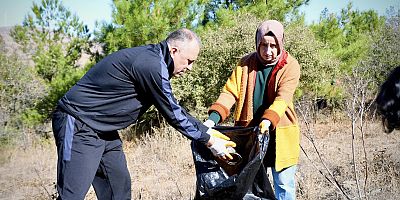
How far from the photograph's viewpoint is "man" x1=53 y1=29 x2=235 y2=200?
254 cm

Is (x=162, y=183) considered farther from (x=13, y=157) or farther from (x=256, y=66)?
(x=13, y=157)

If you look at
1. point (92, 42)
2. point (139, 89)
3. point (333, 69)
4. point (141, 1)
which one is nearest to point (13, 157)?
point (92, 42)

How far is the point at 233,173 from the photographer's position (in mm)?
2836

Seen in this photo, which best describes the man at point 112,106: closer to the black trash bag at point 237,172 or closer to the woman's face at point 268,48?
the black trash bag at point 237,172

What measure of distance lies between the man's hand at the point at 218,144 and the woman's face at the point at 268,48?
643 millimetres

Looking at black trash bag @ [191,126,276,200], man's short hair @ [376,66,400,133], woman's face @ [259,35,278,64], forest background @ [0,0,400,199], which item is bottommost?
black trash bag @ [191,126,276,200]

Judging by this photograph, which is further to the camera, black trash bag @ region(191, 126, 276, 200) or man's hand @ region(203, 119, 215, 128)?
man's hand @ region(203, 119, 215, 128)

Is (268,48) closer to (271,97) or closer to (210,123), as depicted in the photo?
(271,97)

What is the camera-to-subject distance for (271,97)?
2699mm

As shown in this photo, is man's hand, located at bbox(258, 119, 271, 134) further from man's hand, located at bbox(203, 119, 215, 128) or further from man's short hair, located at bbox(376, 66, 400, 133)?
man's short hair, located at bbox(376, 66, 400, 133)

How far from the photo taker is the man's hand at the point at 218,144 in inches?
103

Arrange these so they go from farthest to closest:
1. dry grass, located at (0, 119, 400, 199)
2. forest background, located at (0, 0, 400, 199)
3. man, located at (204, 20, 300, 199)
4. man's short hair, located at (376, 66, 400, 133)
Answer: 1. forest background, located at (0, 0, 400, 199)
2. dry grass, located at (0, 119, 400, 199)
3. man, located at (204, 20, 300, 199)
4. man's short hair, located at (376, 66, 400, 133)

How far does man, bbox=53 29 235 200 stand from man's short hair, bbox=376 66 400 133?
1200 mm

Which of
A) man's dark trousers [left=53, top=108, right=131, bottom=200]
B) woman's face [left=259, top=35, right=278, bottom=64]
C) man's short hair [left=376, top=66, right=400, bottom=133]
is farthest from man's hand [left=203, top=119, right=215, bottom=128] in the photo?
man's short hair [left=376, top=66, right=400, bottom=133]
